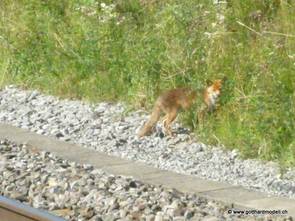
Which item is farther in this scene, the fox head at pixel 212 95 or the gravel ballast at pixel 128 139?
the fox head at pixel 212 95

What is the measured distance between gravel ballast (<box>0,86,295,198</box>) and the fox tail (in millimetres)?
81

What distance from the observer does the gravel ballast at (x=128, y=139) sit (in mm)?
8922

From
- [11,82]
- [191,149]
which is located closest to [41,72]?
[11,82]

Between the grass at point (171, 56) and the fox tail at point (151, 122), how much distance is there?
1.28 feet

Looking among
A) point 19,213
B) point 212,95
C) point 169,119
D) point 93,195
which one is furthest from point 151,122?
point 19,213

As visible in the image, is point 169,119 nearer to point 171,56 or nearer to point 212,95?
point 212,95

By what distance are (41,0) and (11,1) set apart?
3.50ft

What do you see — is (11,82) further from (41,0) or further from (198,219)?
(198,219)

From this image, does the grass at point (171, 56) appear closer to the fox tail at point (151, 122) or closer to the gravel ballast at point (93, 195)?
the fox tail at point (151, 122)

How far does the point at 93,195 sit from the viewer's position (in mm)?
7832

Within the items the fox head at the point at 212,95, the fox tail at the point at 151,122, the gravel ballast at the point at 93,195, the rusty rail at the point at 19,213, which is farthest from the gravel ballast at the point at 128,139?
the rusty rail at the point at 19,213

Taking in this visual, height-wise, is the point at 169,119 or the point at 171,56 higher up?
the point at 171,56

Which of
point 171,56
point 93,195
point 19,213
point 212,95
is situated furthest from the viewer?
point 171,56

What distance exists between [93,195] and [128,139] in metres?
2.74
